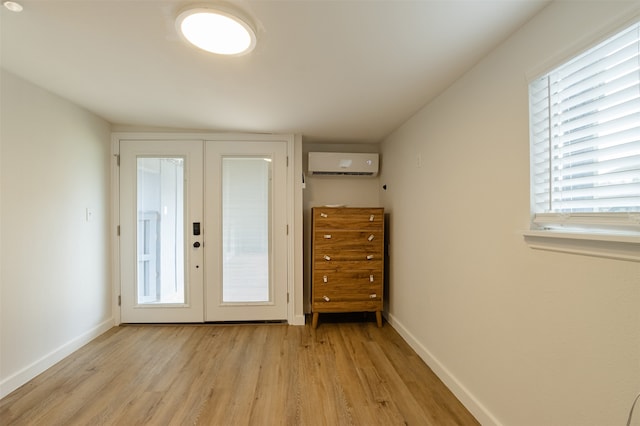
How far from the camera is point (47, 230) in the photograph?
2.14 m


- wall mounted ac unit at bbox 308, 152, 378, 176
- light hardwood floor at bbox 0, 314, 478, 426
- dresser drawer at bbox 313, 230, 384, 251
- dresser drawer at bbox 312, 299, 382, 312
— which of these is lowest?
light hardwood floor at bbox 0, 314, 478, 426

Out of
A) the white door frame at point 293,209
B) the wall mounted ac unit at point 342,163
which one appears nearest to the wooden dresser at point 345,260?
the white door frame at point 293,209

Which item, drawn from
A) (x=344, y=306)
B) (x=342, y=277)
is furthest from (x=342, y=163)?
(x=344, y=306)

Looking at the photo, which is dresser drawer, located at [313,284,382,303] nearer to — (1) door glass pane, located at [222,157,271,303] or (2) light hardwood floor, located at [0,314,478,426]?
(2) light hardwood floor, located at [0,314,478,426]

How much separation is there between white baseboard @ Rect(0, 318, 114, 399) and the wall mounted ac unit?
2789 millimetres

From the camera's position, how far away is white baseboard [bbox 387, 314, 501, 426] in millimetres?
1560

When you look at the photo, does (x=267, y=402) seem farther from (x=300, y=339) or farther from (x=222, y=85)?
(x=222, y=85)

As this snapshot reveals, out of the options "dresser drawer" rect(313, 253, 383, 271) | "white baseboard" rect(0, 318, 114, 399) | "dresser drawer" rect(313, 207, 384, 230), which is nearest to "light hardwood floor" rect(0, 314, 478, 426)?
"white baseboard" rect(0, 318, 114, 399)

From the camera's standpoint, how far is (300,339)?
2719 millimetres

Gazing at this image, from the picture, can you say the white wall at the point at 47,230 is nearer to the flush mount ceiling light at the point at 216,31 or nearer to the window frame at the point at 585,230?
the flush mount ceiling light at the point at 216,31

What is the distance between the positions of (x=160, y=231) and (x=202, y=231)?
0.46 m

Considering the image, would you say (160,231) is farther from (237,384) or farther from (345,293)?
(345,293)

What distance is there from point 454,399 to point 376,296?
1.25 metres

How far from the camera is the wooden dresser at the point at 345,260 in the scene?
294 centimetres
